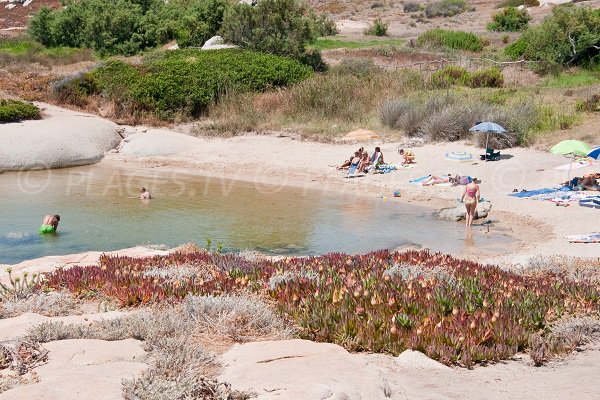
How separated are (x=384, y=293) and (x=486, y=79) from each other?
3081 cm

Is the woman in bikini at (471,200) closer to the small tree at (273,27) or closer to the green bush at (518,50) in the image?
the small tree at (273,27)

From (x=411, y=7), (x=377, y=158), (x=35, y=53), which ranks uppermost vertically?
(x=411, y=7)

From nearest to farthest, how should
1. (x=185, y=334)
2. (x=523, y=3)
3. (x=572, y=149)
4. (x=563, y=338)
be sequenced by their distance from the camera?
(x=185, y=334) < (x=563, y=338) < (x=572, y=149) < (x=523, y=3)

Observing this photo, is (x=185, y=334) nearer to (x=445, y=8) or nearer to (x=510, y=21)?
(x=510, y=21)

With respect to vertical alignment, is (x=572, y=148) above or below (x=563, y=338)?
below

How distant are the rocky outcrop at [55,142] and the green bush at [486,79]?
17.7m

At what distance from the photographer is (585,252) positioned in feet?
48.4

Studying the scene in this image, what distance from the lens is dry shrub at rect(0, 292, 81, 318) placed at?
765 cm

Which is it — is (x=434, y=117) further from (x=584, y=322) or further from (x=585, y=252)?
(x=584, y=322)

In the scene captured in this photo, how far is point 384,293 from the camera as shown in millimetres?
7652

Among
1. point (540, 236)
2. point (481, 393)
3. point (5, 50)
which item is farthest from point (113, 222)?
point (5, 50)

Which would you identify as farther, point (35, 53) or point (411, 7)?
point (411, 7)

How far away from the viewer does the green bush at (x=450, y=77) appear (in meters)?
35.2

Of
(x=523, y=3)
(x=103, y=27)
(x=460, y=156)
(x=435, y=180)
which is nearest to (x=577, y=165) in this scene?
(x=460, y=156)
